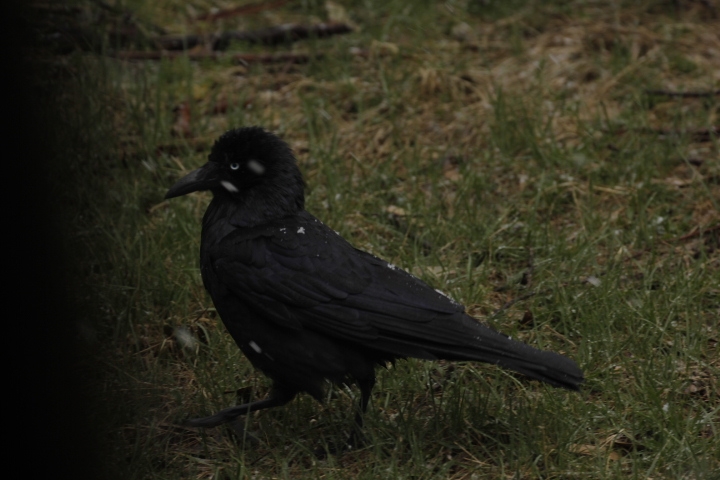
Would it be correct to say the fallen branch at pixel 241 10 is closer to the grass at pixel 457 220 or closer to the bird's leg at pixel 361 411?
the grass at pixel 457 220

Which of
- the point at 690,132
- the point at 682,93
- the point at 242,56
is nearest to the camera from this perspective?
the point at 690,132

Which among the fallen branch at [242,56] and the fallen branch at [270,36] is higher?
the fallen branch at [270,36]

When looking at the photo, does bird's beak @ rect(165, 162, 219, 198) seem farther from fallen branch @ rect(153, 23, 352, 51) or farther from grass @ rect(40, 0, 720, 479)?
fallen branch @ rect(153, 23, 352, 51)

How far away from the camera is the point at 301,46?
7109 mm

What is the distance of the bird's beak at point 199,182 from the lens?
3877mm

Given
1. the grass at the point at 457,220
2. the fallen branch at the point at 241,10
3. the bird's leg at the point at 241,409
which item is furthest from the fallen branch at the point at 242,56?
the bird's leg at the point at 241,409

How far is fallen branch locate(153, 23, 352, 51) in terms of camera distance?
7117mm

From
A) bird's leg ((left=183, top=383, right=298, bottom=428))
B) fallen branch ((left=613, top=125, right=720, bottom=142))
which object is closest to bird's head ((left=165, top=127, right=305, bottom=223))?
bird's leg ((left=183, top=383, right=298, bottom=428))

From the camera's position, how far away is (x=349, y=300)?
11.5 ft

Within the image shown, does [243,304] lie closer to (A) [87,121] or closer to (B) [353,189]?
(B) [353,189]

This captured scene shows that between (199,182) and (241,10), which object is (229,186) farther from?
(241,10)

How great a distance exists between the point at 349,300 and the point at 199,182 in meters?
0.85

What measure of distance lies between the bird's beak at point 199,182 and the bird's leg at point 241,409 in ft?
2.83

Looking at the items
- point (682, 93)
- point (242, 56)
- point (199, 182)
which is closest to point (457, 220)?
point (199, 182)
